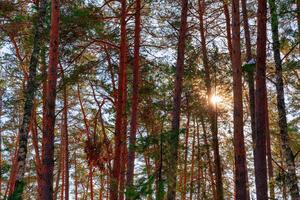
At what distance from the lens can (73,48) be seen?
12.4 m

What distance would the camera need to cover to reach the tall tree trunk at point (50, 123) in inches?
365

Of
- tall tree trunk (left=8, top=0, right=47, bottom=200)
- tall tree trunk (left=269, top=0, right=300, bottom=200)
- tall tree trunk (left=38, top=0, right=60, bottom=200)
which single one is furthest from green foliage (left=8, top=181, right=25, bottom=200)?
tall tree trunk (left=269, top=0, right=300, bottom=200)

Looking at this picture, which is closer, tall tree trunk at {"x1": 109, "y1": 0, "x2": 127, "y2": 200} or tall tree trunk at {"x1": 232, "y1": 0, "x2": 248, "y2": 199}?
tall tree trunk at {"x1": 232, "y1": 0, "x2": 248, "y2": 199}

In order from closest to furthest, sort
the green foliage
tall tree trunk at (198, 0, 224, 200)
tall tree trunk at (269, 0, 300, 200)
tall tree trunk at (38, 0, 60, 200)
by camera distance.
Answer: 1. the green foliage
2. tall tree trunk at (38, 0, 60, 200)
3. tall tree trunk at (269, 0, 300, 200)
4. tall tree trunk at (198, 0, 224, 200)

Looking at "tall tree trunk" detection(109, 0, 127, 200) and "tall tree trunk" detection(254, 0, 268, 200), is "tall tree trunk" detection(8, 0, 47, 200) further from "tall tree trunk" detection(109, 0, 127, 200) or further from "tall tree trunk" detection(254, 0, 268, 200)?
"tall tree trunk" detection(254, 0, 268, 200)

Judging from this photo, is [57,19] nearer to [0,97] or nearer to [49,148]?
[49,148]

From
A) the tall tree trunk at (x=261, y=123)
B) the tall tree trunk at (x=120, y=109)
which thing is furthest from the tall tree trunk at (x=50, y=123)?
the tall tree trunk at (x=261, y=123)

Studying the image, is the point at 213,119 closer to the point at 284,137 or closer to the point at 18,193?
the point at 284,137

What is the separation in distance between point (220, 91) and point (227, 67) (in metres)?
1.03

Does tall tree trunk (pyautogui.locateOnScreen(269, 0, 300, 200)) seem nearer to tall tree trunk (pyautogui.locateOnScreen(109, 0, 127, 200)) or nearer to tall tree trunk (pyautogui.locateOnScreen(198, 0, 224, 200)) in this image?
tall tree trunk (pyautogui.locateOnScreen(198, 0, 224, 200))

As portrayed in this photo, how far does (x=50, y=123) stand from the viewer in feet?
31.6

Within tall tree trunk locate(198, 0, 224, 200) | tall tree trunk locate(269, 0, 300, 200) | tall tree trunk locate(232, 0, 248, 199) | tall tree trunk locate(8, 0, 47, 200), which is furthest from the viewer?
tall tree trunk locate(198, 0, 224, 200)

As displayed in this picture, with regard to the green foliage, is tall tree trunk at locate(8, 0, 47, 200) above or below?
above

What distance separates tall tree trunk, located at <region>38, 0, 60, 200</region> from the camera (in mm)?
9281
